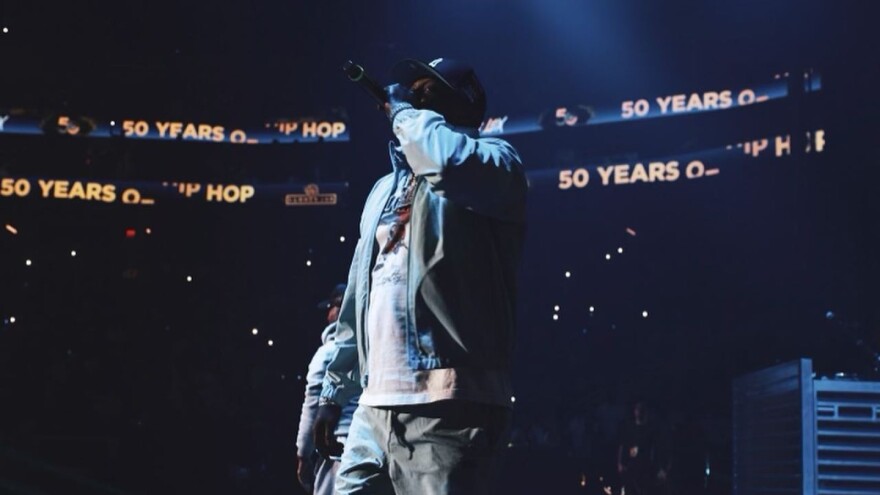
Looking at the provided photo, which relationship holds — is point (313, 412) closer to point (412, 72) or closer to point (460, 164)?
point (412, 72)

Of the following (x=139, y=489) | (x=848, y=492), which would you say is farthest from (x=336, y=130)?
(x=848, y=492)

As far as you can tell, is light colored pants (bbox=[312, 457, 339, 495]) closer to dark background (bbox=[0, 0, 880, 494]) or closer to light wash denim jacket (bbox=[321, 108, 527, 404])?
light wash denim jacket (bbox=[321, 108, 527, 404])

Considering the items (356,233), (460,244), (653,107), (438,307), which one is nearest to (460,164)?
(460,244)

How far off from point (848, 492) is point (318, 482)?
3254 mm

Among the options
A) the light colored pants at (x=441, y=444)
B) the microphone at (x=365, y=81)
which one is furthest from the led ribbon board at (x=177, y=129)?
the light colored pants at (x=441, y=444)

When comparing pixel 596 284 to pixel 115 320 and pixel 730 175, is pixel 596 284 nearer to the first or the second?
pixel 730 175

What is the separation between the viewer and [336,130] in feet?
89.7

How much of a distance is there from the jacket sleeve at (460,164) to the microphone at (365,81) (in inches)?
5.6

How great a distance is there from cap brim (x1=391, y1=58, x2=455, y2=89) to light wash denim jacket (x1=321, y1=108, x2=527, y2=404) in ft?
0.64

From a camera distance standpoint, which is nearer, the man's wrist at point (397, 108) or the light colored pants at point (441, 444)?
the light colored pants at point (441, 444)

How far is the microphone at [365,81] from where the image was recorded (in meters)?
2.85

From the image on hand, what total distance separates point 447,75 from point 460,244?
577 millimetres

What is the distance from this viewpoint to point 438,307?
2740 millimetres

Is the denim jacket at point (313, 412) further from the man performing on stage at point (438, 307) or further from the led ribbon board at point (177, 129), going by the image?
the led ribbon board at point (177, 129)
